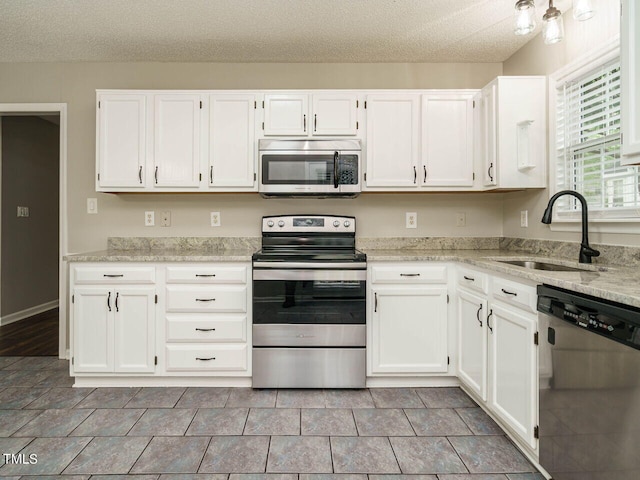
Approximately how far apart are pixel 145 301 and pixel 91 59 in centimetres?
207

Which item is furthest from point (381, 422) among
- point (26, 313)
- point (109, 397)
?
point (26, 313)

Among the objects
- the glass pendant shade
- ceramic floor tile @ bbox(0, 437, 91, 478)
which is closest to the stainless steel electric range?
ceramic floor tile @ bbox(0, 437, 91, 478)

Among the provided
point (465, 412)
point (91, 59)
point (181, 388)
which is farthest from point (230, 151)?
point (465, 412)

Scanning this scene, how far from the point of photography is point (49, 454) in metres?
1.77

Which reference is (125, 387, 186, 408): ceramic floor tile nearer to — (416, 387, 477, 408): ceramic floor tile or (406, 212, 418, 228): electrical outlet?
(416, 387, 477, 408): ceramic floor tile

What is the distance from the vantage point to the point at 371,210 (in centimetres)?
306

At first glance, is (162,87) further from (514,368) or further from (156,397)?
(514,368)

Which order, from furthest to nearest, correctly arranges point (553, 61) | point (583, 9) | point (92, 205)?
point (92, 205) < point (553, 61) < point (583, 9)

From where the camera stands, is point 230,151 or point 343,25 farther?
point 230,151

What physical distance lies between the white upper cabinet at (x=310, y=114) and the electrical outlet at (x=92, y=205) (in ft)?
5.10

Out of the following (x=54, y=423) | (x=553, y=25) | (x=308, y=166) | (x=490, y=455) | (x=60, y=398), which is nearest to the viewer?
(x=490, y=455)

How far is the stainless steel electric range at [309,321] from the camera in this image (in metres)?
2.43

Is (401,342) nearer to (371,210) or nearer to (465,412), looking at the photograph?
(465,412)

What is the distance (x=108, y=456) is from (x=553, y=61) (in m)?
3.45
